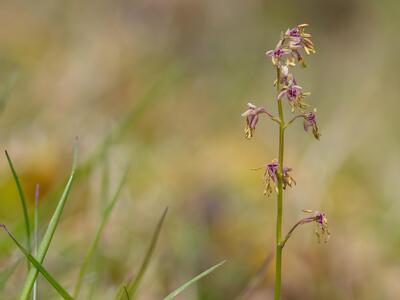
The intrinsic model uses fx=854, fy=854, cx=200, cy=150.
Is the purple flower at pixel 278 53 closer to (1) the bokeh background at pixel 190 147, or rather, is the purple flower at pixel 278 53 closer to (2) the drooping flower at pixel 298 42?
(2) the drooping flower at pixel 298 42

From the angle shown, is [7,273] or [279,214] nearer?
[279,214]

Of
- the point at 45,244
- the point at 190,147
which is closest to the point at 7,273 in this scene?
the point at 45,244

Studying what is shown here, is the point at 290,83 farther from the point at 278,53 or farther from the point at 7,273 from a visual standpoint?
the point at 7,273

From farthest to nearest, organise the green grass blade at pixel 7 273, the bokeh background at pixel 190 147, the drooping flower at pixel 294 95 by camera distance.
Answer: the bokeh background at pixel 190 147, the green grass blade at pixel 7 273, the drooping flower at pixel 294 95

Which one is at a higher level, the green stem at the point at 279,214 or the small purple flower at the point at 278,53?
the small purple flower at the point at 278,53

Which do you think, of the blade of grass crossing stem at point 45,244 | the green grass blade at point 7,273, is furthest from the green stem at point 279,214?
the green grass blade at point 7,273

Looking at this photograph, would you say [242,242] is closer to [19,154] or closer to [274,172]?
[19,154]

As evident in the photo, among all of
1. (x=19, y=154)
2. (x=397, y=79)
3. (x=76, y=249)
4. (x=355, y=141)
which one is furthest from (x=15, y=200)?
(x=397, y=79)

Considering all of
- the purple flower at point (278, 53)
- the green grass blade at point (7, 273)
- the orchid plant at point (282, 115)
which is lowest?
the green grass blade at point (7, 273)
